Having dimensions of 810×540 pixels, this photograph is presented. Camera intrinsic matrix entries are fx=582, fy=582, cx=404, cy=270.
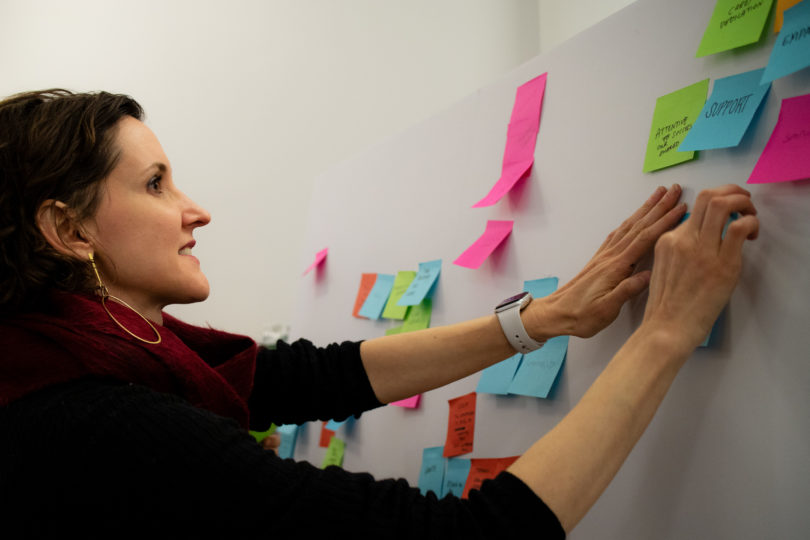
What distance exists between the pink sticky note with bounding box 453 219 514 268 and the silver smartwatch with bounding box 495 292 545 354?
16 centimetres

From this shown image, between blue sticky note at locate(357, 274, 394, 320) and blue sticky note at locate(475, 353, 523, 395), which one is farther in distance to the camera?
blue sticky note at locate(357, 274, 394, 320)

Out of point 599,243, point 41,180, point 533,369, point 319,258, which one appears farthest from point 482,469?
point 319,258

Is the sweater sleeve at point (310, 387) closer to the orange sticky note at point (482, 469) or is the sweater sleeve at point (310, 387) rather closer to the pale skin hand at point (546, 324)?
the pale skin hand at point (546, 324)

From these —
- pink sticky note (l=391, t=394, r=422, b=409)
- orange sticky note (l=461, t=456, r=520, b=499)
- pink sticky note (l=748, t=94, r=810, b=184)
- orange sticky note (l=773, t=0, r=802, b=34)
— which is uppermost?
orange sticky note (l=773, t=0, r=802, b=34)

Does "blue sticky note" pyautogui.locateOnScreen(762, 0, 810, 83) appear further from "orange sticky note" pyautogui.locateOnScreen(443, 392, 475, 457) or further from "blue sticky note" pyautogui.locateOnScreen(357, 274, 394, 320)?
"blue sticky note" pyautogui.locateOnScreen(357, 274, 394, 320)

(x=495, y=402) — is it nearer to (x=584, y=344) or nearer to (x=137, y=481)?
(x=584, y=344)

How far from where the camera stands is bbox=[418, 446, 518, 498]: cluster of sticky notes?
88 centimetres

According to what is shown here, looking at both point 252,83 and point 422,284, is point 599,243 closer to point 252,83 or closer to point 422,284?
point 422,284

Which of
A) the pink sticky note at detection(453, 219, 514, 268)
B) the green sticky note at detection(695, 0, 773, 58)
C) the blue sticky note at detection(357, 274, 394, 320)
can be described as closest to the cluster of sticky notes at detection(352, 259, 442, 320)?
the blue sticky note at detection(357, 274, 394, 320)

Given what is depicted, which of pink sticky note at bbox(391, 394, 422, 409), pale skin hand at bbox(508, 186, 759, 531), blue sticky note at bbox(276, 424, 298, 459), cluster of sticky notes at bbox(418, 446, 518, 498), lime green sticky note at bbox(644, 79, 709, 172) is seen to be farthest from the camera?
blue sticky note at bbox(276, 424, 298, 459)

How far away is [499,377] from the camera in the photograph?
891 mm

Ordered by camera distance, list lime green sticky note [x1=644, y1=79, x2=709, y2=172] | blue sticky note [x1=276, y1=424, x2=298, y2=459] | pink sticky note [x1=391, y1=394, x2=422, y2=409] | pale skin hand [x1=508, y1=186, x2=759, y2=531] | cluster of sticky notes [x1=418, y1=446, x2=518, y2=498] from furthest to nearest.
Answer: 1. blue sticky note [x1=276, y1=424, x2=298, y2=459]
2. pink sticky note [x1=391, y1=394, x2=422, y2=409]
3. cluster of sticky notes [x1=418, y1=446, x2=518, y2=498]
4. lime green sticky note [x1=644, y1=79, x2=709, y2=172]
5. pale skin hand [x1=508, y1=186, x2=759, y2=531]

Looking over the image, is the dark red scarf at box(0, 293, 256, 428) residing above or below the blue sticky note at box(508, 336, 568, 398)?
below

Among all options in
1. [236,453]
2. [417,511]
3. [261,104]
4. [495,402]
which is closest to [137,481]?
[236,453]
